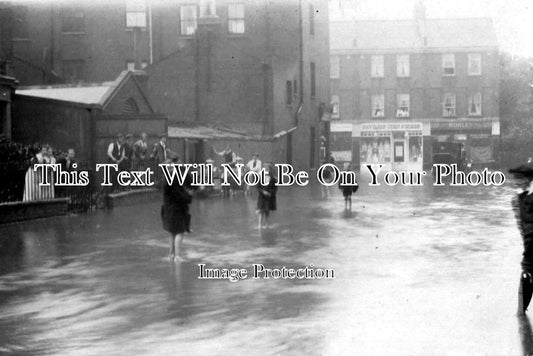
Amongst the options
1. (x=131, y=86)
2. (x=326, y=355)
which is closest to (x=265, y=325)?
(x=326, y=355)

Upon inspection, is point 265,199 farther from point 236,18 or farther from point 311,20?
point 311,20

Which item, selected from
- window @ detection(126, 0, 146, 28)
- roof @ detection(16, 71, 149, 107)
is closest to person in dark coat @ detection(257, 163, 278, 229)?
roof @ detection(16, 71, 149, 107)

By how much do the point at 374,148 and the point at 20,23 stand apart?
101ft

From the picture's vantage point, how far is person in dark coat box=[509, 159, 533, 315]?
8.71 m

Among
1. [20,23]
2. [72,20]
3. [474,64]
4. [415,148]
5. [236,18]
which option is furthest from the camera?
[415,148]

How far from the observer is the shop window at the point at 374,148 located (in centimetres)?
6381

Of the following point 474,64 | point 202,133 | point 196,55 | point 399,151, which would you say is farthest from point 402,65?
point 202,133

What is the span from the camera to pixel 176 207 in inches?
524

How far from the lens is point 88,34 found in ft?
150

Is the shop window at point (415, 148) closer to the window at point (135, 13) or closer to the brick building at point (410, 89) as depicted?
the brick building at point (410, 89)

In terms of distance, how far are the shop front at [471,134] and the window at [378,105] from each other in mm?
4268

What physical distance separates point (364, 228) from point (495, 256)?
5.15 metres

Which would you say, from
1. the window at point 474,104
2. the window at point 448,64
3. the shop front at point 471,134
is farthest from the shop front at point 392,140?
the window at point 448,64

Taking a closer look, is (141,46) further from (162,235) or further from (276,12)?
(162,235)
